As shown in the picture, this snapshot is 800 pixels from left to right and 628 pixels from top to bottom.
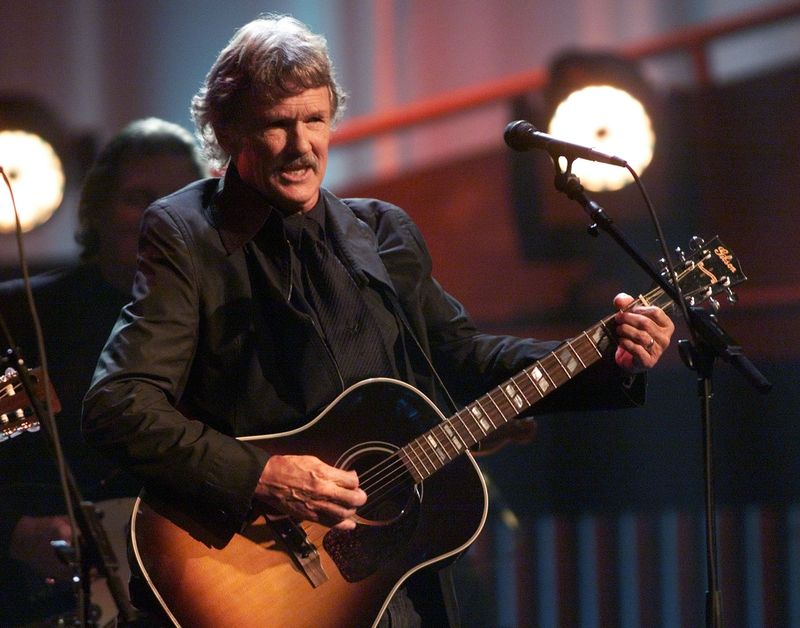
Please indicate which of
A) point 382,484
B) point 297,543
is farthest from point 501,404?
point 297,543

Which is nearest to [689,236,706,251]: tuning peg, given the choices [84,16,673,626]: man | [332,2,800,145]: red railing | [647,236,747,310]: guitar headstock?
[647,236,747,310]: guitar headstock

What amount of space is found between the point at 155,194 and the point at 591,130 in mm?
1761

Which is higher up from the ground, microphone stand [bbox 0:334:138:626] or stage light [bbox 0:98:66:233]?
stage light [bbox 0:98:66:233]

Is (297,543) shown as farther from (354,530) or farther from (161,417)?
(161,417)

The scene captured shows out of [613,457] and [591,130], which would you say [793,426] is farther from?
[591,130]

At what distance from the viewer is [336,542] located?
91.9 inches

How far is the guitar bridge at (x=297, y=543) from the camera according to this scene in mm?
2301

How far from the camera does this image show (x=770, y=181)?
179 inches

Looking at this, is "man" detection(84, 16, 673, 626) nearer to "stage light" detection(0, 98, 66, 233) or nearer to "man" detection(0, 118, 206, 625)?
"man" detection(0, 118, 206, 625)

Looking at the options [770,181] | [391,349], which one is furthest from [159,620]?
[770,181]

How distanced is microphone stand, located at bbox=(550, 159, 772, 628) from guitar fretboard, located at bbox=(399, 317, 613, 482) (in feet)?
1.02

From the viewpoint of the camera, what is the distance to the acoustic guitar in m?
2.22

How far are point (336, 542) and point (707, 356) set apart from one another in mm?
911

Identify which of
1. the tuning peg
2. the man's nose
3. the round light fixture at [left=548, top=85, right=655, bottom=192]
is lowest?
the tuning peg
